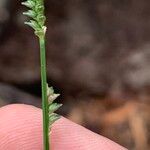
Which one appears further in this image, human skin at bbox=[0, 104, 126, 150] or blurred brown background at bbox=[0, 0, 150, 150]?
blurred brown background at bbox=[0, 0, 150, 150]

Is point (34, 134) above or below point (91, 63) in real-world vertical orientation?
above

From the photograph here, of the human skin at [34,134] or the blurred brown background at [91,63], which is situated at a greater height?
the human skin at [34,134]

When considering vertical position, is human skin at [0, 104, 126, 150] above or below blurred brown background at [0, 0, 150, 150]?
above

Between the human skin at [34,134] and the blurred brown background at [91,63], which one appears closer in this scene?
the human skin at [34,134]

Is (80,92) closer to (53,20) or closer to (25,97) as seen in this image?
(25,97)

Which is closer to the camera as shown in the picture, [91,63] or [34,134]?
[34,134]
